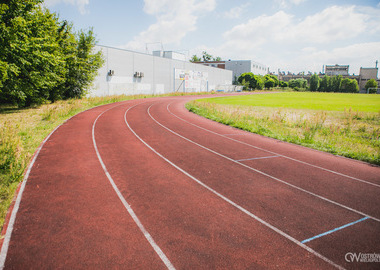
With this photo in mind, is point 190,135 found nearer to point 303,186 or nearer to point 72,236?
point 303,186

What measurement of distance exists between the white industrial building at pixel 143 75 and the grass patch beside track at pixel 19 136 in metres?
8.14

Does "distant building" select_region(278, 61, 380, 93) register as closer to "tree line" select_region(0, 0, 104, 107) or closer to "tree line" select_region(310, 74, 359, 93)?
"tree line" select_region(310, 74, 359, 93)

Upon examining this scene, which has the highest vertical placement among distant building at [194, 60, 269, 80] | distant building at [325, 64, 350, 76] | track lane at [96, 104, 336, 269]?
distant building at [325, 64, 350, 76]

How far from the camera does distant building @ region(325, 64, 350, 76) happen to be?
462 ft

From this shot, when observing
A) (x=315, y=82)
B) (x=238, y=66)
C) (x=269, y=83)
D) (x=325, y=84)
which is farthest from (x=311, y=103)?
(x=325, y=84)

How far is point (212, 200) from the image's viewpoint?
5754 millimetres

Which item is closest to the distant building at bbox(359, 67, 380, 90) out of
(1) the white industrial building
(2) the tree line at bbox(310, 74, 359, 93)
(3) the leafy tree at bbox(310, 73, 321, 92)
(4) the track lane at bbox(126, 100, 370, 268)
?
(2) the tree line at bbox(310, 74, 359, 93)

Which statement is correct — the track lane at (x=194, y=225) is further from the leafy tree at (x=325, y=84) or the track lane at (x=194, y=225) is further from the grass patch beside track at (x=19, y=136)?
the leafy tree at (x=325, y=84)

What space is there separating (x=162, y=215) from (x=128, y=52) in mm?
33997

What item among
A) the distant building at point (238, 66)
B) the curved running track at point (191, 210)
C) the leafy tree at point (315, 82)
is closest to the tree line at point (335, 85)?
the leafy tree at point (315, 82)

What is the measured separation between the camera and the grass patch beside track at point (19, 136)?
6.21 meters

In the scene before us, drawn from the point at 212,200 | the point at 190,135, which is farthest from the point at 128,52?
the point at 212,200

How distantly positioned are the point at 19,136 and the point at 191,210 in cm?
915

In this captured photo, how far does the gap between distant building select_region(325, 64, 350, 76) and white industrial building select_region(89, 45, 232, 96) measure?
413 feet
